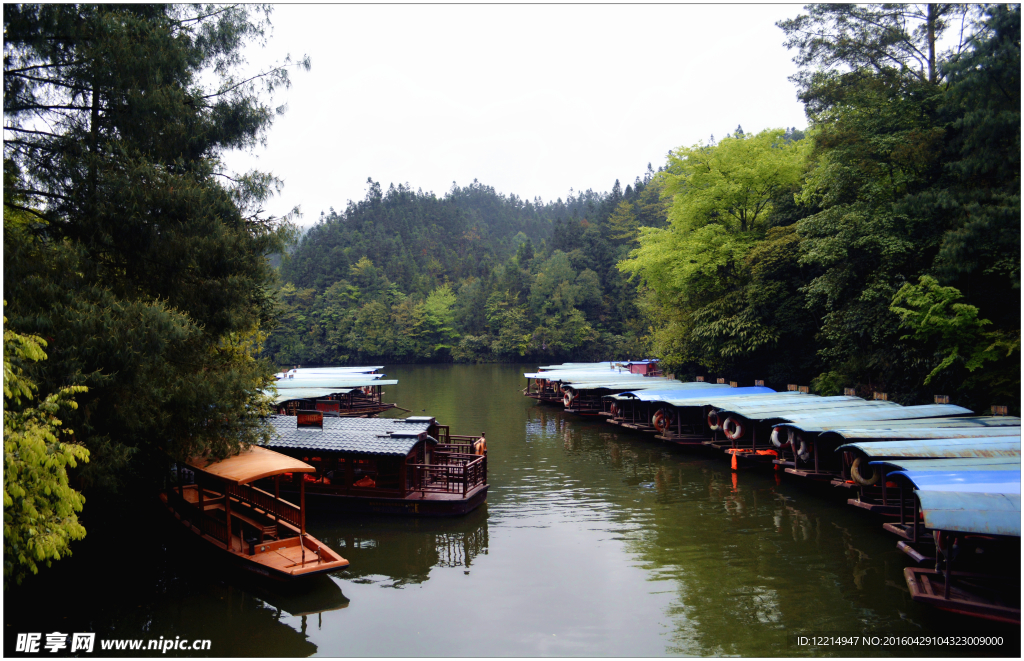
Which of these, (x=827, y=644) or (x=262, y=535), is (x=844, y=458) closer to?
(x=827, y=644)

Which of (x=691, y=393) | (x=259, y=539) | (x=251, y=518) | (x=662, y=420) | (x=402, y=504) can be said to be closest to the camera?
(x=259, y=539)

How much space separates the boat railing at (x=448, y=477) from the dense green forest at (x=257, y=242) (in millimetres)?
4644

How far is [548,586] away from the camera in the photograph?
523 inches

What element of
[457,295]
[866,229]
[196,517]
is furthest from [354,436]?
[457,295]

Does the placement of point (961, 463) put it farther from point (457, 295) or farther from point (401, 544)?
point (457, 295)

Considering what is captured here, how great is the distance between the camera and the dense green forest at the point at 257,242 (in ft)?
39.8

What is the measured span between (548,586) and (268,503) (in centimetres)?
685

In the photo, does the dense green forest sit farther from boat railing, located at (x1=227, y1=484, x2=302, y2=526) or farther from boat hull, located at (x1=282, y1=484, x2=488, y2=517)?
boat hull, located at (x1=282, y1=484, x2=488, y2=517)

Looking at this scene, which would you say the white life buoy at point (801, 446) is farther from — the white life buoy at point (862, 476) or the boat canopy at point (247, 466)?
the boat canopy at point (247, 466)

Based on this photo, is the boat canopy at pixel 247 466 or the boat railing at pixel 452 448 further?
the boat railing at pixel 452 448

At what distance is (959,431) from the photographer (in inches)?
692

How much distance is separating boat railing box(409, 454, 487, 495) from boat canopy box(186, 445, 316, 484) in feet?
14.7

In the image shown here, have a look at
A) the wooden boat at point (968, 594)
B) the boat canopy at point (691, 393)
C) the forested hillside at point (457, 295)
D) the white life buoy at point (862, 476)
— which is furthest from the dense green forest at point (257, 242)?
the forested hillside at point (457, 295)

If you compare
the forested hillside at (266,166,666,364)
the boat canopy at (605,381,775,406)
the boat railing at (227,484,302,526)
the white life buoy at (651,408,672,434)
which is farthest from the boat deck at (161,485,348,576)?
the forested hillside at (266,166,666,364)
